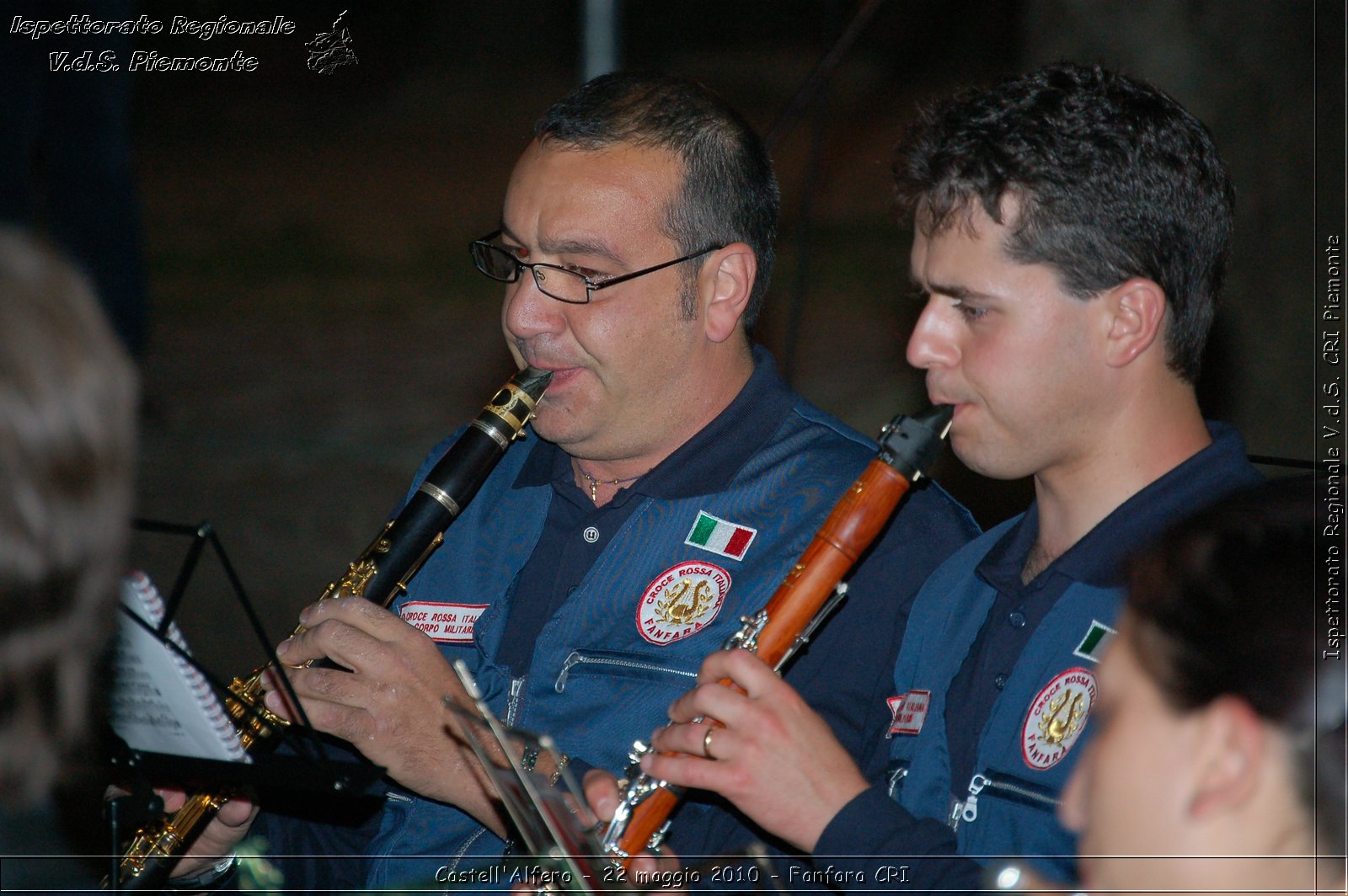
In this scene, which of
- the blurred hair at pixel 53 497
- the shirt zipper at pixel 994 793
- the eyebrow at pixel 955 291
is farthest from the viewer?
the eyebrow at pixel 955 291

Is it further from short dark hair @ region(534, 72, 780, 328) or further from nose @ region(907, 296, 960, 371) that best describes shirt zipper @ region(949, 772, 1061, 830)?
short dark hair @ region(534, 72, 780, 328)

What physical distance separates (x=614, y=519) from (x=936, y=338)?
33.6 inches

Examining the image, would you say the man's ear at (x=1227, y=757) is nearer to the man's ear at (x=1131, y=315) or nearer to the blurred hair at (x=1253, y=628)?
the blurred hair at (x=1253, y=628)

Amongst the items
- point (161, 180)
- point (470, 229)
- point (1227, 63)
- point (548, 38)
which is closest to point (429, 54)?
point (548, 38)

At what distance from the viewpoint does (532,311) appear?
2744mm

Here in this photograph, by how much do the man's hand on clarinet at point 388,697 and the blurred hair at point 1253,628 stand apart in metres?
1.43

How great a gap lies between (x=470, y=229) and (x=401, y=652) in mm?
9342

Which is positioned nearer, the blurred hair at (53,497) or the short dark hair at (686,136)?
the blurred hair at (53,497)

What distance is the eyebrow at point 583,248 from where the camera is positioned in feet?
8.86

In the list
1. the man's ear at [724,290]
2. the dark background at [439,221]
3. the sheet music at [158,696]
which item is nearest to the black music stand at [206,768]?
the sheet music at [158,696]

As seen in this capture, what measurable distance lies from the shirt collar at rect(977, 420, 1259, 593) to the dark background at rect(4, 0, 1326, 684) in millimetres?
698

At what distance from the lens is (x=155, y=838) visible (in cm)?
248

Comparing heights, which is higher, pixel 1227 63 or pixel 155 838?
pixel 1227 63

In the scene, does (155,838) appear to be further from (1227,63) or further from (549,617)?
(1227,63)
